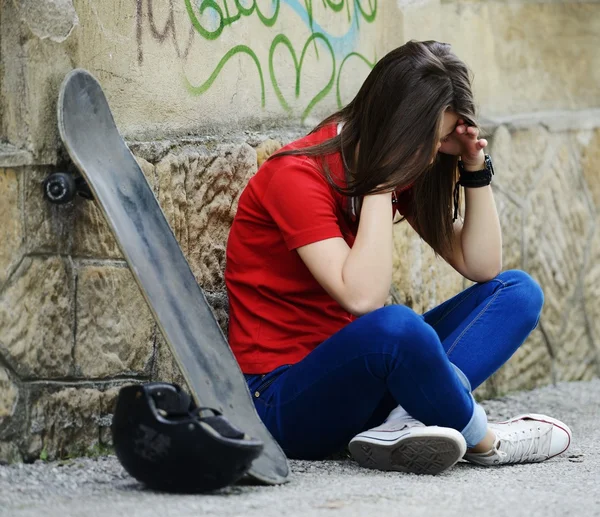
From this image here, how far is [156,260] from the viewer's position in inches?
97.6

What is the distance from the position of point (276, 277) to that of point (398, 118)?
1.63 ft

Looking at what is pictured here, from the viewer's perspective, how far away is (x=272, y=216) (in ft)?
8.43

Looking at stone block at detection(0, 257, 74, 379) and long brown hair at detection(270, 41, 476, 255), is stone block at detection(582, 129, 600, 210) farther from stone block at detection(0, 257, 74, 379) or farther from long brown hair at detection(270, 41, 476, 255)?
stone block at detection(0, 257, 74, 379)

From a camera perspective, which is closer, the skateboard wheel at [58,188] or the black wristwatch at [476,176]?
the skateboard wheel at [58,188]

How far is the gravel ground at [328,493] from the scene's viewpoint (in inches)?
80.0

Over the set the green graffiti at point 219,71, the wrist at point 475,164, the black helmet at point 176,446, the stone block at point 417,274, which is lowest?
the black helmet at point 176,446

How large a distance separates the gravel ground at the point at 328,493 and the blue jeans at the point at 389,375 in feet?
0.37

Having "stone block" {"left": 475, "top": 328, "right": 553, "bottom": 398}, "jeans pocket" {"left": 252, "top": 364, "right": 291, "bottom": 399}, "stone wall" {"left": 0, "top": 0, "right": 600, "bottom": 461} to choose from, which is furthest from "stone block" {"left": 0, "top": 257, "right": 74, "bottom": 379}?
"stone block" {"left": 475, "top": 328, "right": 553, "bottom": 398}

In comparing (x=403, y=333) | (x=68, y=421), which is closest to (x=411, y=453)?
(x=403, y=333)

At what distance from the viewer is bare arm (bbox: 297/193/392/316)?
248 cm

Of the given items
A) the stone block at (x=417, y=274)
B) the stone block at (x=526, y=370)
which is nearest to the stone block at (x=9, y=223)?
the stone block at (x=417, y=274)

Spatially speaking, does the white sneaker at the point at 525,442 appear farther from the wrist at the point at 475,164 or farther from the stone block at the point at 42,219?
the stone block at the point at 42,219

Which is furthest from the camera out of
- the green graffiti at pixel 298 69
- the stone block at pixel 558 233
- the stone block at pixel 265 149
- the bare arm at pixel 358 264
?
the stone block at pixel 558 233

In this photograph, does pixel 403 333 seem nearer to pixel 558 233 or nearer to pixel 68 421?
pixel 68 421
